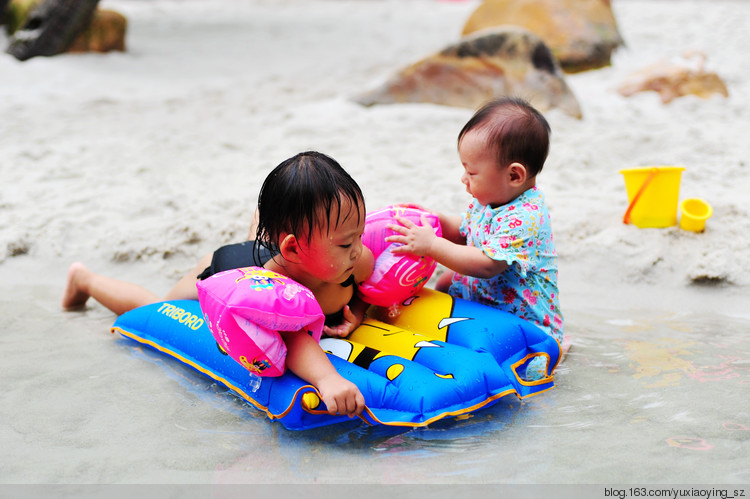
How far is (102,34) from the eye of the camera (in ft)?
28.3

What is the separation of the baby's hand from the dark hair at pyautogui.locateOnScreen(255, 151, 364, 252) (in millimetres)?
508

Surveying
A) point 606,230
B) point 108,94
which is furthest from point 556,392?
point 108,94

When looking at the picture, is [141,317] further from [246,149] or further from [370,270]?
[246,149]

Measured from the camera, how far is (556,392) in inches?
105

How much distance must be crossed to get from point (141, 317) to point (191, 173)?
220cm

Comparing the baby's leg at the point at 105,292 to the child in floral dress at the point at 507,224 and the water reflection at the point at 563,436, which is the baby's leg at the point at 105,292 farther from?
the child in floral dress at the point at 507,224

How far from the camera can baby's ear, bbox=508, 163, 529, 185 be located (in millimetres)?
2736

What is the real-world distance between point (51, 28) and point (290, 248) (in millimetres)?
6944

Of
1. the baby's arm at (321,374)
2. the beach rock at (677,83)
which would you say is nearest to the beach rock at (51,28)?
the beach rock at (677,83)

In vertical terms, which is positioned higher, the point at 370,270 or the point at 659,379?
the point at 370,270

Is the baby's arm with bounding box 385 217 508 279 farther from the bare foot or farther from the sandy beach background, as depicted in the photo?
the bare foot

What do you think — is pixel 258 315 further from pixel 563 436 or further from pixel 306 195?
pixel 563 436

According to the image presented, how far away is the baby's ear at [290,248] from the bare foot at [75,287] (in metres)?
1.52

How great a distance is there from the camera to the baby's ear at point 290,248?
94.3 inches
